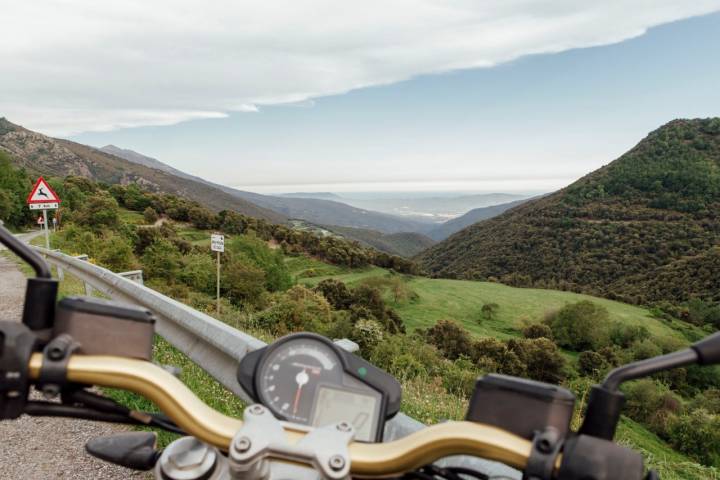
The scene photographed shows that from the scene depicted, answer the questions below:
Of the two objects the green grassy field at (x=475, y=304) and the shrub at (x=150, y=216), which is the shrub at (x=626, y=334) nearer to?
the green grassy field at (x=475, y=304)

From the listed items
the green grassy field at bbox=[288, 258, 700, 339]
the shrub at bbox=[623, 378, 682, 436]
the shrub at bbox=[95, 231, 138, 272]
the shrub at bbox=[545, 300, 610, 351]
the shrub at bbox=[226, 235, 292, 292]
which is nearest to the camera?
the shrub at bbox=[95, 231, 138, 272]

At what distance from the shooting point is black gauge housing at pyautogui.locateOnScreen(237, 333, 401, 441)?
1.29m

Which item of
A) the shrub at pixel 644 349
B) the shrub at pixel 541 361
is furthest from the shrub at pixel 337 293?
the shrub at pixel 644 349

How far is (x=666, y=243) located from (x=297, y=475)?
100614 millimetres

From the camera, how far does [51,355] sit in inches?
36.4

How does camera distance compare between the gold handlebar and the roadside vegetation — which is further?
the roadside vegetation

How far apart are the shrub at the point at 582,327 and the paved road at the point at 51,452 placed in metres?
56.5

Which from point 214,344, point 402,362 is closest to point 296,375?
point 214,344

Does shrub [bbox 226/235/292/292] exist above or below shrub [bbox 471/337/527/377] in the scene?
above

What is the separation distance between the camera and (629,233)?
9181 centimetres

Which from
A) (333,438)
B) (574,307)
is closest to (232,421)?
(333,438)

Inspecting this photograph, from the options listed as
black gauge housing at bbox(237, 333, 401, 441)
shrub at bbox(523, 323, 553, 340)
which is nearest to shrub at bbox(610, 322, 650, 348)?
shrub at bbox(523, 323, 553, 340)

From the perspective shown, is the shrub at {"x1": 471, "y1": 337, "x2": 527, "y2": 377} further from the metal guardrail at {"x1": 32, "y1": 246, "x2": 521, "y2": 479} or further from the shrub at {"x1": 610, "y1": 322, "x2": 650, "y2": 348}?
the metal guardrail at {"x1": 32, "y1": 246, "x2": 521, "y2": 479}

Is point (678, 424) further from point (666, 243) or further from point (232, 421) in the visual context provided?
point (666, 243)
